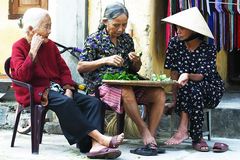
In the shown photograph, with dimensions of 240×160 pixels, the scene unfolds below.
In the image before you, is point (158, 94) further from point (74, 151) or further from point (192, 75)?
point (74, 151)

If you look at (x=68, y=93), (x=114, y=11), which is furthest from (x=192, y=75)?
(x=68, y=93)

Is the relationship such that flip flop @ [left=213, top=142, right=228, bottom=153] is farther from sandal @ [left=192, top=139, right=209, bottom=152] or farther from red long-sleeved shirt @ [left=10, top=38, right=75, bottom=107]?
red long-sleeved shirt @ [left=10, top=38, right=75, bottom=107]

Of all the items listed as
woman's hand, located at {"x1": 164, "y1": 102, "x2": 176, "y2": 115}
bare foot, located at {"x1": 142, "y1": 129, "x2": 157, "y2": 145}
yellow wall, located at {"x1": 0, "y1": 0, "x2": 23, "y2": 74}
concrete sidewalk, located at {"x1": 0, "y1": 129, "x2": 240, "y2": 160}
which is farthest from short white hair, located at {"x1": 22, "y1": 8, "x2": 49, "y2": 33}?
yellow wall, located at {"x1": 0, "y1": 0, "x2": 23, "y2": 74}

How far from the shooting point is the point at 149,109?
214 inches

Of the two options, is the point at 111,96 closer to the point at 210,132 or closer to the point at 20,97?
the point at 20,97

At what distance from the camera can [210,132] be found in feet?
19.3

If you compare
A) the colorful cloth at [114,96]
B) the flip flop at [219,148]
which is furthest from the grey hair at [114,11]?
the flip flop at [219,148]

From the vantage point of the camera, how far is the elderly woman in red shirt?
4891mm

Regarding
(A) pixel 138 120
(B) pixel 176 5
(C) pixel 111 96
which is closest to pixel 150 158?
(A) pixel 138 120

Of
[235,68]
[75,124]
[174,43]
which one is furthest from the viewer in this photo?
[235,68]

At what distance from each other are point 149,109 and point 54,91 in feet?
3.28

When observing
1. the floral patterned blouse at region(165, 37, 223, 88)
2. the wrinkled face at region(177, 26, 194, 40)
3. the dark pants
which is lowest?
the dark pants

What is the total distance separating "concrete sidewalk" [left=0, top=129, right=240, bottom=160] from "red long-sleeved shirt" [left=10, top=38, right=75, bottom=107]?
0.50 metres

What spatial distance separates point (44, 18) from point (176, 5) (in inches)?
76.5
